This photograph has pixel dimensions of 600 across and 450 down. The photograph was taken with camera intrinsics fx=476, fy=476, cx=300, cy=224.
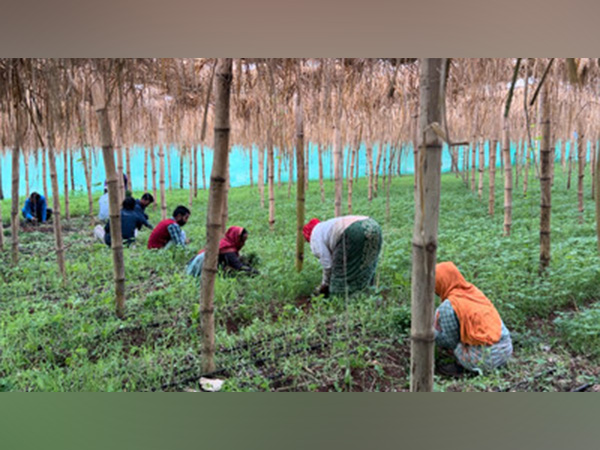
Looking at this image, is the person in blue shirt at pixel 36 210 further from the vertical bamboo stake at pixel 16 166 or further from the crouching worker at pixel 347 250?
the crouching worker at pixel 347 250

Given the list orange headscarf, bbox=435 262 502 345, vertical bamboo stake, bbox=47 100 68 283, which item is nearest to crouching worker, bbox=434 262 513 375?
orange headscarf, bbox=435 262 502 345

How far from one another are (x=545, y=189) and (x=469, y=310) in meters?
1.29

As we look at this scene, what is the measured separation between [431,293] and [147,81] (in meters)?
2.28

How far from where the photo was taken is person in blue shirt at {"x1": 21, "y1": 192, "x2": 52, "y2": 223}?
463cm

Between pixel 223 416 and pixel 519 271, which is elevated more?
pixel 519 271

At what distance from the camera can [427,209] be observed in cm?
150

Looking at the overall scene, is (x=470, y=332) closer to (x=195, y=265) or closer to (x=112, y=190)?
(x=195, y=265)

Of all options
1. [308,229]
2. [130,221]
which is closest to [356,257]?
[308,229]

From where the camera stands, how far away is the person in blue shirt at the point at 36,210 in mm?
4629

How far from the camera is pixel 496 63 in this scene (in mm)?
2840

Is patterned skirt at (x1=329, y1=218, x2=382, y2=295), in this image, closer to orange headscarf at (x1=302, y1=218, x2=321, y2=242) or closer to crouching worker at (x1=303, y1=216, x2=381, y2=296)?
crouching worker at (x1=303, y1=216, x2=381, y2=296)
